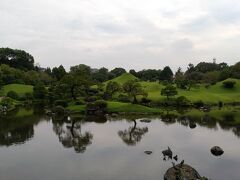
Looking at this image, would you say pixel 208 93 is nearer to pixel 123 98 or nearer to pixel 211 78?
pixel 211 78

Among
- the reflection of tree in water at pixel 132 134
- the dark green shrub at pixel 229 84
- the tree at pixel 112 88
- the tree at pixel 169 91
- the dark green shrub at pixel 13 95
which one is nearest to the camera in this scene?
the reflection of tree in water at pixel 132 134

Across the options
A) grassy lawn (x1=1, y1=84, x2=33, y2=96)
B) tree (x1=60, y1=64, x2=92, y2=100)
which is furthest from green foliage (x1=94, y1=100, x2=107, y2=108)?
grassy lawn (x1=1, y1=84, x2=33, y2=96)

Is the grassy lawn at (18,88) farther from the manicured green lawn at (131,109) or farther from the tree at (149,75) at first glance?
the tree at (149,75)

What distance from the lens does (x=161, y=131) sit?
4559 cm

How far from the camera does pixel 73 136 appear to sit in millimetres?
42719

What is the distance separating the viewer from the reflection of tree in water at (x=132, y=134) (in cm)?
3941

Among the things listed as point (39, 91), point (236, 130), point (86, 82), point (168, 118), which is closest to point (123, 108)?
point (168, 118)

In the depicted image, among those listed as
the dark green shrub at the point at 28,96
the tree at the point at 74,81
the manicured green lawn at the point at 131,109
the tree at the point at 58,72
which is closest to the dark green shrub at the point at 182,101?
the manicured green lawn at the point at 131,109

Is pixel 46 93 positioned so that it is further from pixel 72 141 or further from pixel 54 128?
pixel 72 141

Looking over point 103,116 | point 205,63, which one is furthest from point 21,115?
point 205,63

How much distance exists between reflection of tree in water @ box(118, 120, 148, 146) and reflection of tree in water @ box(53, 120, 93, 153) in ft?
14.6

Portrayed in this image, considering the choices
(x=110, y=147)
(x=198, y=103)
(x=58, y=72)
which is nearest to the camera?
(x=110, y=147)

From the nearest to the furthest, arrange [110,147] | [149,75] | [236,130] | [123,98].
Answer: [110,147] → [236,130] → [123,98] → [149,75]

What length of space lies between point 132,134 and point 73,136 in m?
7.99
